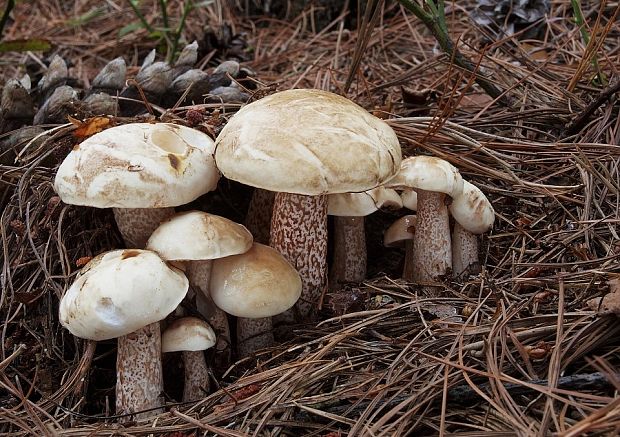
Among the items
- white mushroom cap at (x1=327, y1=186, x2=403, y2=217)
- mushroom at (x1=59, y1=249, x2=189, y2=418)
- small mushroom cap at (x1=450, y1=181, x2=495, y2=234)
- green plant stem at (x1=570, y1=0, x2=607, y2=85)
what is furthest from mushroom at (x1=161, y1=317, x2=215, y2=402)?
green plant stem at (x1=570, y1=0, x2=607, y2=85)

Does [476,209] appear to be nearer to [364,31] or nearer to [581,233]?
[581,233]

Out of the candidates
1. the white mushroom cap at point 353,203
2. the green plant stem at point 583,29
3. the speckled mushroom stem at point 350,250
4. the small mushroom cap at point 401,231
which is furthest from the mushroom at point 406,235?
the green plant stem at point 583,29

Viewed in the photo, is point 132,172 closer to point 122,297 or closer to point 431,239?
point 122,297

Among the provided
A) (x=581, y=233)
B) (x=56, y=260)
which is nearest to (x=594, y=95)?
(x=581, y=233)

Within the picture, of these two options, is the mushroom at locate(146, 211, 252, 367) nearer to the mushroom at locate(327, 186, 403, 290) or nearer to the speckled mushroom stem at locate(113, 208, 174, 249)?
the speckled mushroom stem at locate(113, 208, 174, 249)

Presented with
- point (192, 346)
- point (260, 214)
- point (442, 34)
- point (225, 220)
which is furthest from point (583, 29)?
point (192, 346)
